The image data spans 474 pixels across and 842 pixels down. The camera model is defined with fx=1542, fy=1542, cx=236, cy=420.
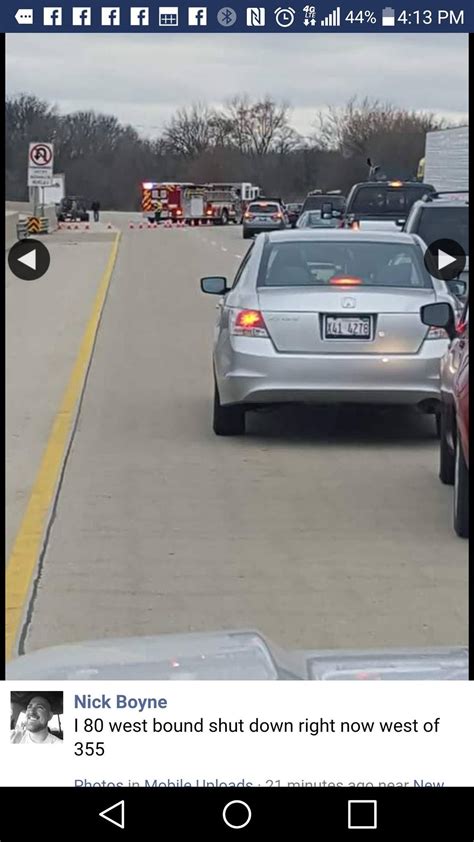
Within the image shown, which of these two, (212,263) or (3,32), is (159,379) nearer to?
(3,32)

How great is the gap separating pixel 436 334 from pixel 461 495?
2.88m

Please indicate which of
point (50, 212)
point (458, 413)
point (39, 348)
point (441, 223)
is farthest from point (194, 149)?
point (39, 348)

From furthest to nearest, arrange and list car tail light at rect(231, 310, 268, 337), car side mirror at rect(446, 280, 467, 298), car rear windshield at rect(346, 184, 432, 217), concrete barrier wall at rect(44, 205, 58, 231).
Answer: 1. car rear windshield at rect(346, 184, 432, 217)
2. car side mirror at rect(446, 280, 467, 298)
3. car tail light at rect(231, 310, 268, 337)
4. concrete barrier wall at rect(44, 205, 58, 231)

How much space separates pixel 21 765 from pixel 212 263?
30.8 meters

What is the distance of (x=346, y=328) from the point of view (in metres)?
10.0

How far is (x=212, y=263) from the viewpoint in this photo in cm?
3312

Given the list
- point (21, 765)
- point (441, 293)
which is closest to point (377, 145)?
point (441, 293)
